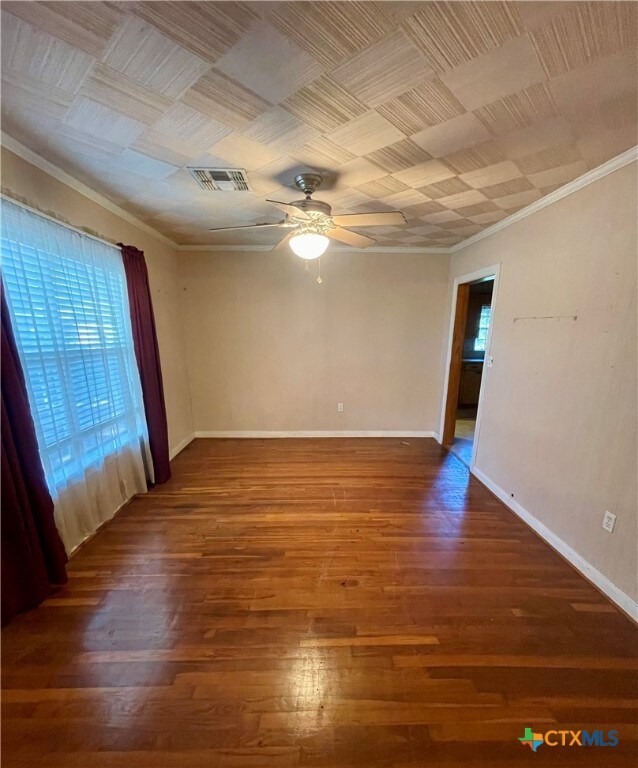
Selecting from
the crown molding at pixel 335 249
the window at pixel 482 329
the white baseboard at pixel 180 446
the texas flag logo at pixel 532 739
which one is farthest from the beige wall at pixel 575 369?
the white baseboard at pixel 180 446

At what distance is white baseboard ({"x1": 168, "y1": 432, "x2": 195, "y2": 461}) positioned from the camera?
3.44 metres

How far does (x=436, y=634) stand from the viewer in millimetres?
1449

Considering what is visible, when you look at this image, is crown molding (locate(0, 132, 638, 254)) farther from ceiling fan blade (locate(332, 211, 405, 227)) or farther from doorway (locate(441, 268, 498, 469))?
ceiling fan blade (locate(332, 211, 405, 227))

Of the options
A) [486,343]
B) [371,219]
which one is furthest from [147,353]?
[486,343]

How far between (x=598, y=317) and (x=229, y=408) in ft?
12.6

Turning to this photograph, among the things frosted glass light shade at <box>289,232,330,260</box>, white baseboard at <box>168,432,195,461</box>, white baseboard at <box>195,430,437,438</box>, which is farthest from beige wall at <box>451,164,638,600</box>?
white baseboard at <box>168,432,195,461</box>

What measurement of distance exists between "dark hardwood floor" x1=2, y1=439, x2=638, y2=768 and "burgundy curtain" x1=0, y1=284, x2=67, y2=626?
0.17 meters

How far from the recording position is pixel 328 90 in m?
1.17

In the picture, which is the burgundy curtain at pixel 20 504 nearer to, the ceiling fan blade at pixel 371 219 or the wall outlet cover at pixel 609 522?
the ceiling fan blade at pixel 371 219

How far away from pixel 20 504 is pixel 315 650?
166cm

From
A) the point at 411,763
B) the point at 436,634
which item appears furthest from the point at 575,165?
the point at 411,763

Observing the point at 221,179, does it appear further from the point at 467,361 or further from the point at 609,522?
the point at 467,361

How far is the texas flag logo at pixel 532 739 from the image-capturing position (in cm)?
107

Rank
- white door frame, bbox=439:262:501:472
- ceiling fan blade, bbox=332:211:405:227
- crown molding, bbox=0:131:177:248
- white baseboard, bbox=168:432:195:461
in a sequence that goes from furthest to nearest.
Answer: white baseboard, bbox=168:432:195:461 → white door frame, bbox=439:262:501:472 → ceiling fan blade, bbox=332:211:405:227 → crown molding, bbox=0:131:177:248
